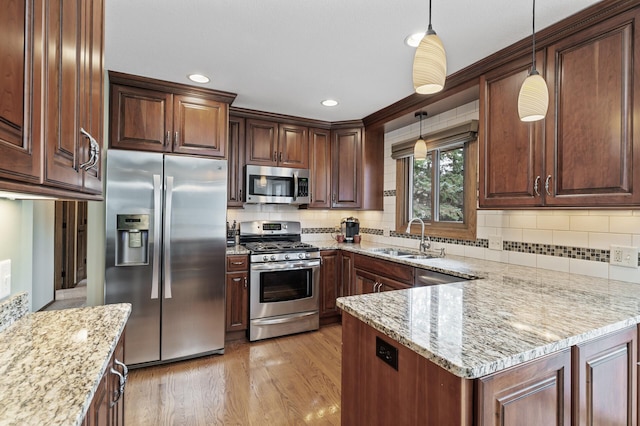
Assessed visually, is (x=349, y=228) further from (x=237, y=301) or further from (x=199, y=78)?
(x=199, y=78)

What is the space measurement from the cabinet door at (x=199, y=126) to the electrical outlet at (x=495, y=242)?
7.98ft

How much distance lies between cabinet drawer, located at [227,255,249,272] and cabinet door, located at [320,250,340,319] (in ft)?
2.80

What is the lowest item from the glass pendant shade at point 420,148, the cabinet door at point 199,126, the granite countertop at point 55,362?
the granite countertop at point 55,362

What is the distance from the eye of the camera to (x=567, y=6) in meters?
1.62

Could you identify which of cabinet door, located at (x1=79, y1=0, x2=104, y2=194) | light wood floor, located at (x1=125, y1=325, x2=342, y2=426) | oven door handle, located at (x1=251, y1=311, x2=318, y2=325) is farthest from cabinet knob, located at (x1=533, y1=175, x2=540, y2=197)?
oven door handle, located at (x1=251, y1=311, x2=318, y2=325)

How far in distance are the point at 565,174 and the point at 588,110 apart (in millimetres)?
341

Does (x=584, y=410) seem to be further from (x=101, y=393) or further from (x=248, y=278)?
(x=248, y=278)

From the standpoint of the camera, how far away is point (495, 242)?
2.54 metres

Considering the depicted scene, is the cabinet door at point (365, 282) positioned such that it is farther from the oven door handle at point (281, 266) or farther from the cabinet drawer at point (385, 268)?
the oven door handle at point (281, 266)

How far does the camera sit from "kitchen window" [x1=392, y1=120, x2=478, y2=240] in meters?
2.79

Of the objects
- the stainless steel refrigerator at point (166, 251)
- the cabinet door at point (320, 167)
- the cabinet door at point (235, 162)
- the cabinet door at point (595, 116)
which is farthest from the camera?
the cabinet door at point (320, 167)

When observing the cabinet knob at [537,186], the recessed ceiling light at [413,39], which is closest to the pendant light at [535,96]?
the cabinet knob at [537,186]

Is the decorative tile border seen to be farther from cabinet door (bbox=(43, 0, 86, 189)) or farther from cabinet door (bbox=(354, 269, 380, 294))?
cabinet door (bbox=(43, 0, 86, 189))

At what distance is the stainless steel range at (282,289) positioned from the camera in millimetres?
3021
